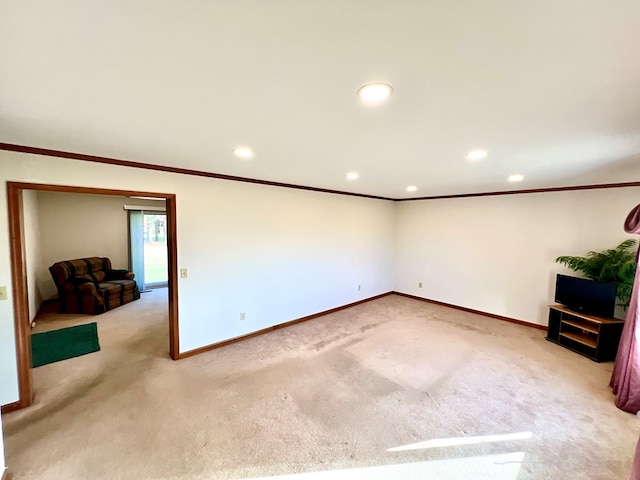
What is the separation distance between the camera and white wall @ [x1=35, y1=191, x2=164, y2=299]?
17.1 feet

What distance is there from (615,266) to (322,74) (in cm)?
435

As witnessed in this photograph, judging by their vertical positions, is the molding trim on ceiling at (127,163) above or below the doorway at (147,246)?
above

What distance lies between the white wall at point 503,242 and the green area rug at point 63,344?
5.69 metres

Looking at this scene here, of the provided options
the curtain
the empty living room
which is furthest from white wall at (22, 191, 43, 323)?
the curtain

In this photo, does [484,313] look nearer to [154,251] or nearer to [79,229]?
[154,251]

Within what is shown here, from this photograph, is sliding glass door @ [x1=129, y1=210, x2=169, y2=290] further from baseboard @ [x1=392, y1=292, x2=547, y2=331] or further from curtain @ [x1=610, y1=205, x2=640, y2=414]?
curtain @ [x1=610, y1=205, x2=640, y2=414]

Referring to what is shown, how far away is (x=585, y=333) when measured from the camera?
→ 358 centimetres

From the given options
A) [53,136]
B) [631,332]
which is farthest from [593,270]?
[53,136]

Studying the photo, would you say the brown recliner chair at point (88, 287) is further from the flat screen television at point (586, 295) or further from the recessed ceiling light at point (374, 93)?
the flat screen television at point (586, 295)

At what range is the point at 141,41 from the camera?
2.99 ft

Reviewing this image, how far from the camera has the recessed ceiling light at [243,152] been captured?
2.22 meters

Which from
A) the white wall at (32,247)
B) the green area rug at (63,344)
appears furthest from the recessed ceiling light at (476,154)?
the white wall at (32,247)

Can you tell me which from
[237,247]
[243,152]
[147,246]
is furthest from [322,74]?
[147,246]

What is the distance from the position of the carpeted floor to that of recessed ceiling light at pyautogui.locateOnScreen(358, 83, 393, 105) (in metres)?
2.29
